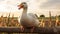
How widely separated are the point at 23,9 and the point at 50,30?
62 cm

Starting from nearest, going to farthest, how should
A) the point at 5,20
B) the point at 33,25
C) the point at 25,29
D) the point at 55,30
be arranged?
the point at 55,30 < the point at 25,29 < the point at 33,25 < the point at 5,20

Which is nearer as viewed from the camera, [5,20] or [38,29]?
[38,29]

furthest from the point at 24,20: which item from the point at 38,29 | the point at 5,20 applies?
the point at 5,20

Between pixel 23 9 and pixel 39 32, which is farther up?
pixel 23 9

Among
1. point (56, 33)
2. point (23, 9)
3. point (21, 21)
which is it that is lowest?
point (56, 33)

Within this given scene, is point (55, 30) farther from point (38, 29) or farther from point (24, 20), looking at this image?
point (24, 20)

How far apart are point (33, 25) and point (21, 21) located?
201mm

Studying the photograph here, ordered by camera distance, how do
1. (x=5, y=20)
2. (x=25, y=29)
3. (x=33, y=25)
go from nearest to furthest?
(x=25, y=29) < (x=33, y=25) < (x=5, y=20)

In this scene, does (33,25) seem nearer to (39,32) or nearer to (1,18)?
(39,32)

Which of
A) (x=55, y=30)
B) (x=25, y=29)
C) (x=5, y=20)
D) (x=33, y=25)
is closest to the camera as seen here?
(x=55, y=30)

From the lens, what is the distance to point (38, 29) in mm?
2178

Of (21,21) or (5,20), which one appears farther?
(5,20)

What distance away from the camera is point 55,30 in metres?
2.07

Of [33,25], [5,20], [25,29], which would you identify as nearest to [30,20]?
[33,25]
